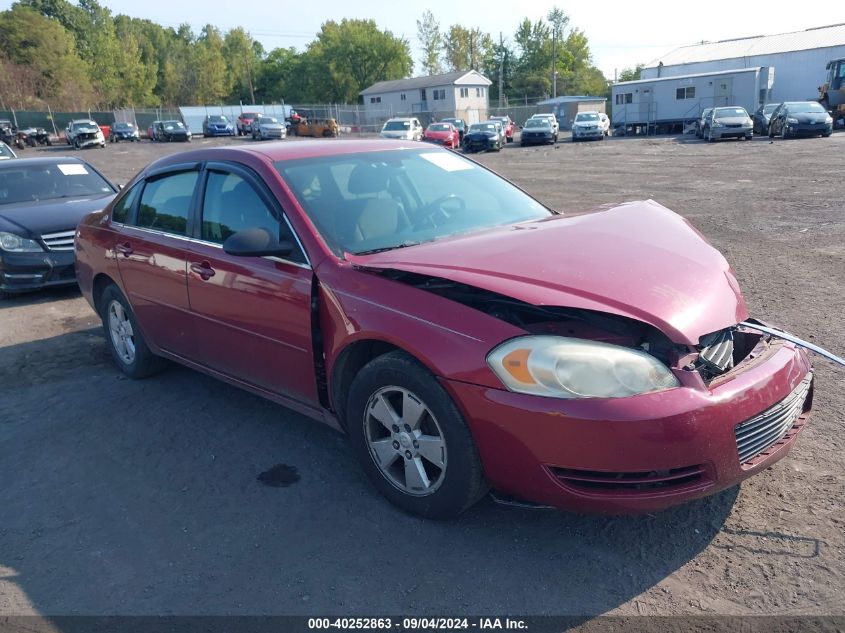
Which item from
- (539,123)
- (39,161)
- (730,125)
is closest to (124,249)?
(39,161)

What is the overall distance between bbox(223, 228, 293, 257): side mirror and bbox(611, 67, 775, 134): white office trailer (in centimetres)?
4353

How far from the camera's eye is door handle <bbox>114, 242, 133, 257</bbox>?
4.95 meters

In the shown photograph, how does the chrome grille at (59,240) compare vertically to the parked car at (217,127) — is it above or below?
below

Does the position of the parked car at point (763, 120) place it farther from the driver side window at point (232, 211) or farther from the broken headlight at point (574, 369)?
the broken headlight at point (574, 369)

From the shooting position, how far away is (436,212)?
4.05m

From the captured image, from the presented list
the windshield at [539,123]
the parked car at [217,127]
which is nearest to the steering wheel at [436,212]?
the windshield at [539,123]

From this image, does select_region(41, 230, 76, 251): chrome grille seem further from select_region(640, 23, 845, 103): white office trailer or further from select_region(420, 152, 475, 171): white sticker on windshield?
select_region(640, 23, 845, 103): white office trailer

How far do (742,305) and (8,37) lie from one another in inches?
3569

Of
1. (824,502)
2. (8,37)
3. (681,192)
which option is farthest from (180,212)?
(8,37)

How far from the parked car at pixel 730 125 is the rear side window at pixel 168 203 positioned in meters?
30.3

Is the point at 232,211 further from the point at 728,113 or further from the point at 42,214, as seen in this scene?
the point at 728,113

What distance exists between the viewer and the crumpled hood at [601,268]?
2.83m

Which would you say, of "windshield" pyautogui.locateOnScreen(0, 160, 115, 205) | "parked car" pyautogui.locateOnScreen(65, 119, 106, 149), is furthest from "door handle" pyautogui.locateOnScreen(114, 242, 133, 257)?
"parked car" pyautogui.locateOnScreen(65, 119, 106, 149)

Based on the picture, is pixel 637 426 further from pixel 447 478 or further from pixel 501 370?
pixel 447 478
